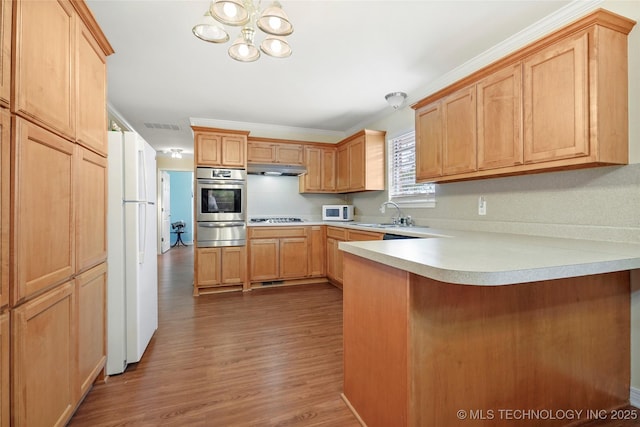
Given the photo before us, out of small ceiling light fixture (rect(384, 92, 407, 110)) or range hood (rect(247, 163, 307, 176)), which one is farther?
range hood (rect(247, 163, 307, 176))

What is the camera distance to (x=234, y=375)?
6.39 ft

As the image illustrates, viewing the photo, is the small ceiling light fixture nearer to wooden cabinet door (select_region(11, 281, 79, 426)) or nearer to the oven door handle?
the oven door handle

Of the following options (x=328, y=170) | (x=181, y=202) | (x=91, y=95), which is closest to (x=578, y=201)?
(x=91, y=95)

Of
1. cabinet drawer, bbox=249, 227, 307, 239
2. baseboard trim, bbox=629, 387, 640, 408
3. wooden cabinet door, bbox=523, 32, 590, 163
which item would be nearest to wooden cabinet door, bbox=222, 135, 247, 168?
cabinet drawer, bbox=249, 227, 307, 239

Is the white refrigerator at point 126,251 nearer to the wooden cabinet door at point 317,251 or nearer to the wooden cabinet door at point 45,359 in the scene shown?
the wooden cabinet door at point 45,359

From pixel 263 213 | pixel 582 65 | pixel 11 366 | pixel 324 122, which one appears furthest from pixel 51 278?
pixel 324 122

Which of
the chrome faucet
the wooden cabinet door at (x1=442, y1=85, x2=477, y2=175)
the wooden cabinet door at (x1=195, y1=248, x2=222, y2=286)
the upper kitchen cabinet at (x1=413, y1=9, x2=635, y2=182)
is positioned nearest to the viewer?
the upper kitchen cabinet at (x1=413, y1=9, x2=635, y2=182)

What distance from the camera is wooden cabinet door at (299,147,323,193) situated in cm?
473

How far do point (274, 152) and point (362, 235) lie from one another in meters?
2.01

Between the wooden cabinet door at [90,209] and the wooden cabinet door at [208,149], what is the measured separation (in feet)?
6.85

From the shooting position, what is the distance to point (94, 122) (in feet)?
5.82

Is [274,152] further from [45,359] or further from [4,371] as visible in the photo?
[4,371]

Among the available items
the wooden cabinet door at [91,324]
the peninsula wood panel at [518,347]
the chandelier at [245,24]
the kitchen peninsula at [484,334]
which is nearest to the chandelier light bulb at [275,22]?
the chandelier at [245,24]

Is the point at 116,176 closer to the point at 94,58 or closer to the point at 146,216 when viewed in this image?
the point at 146,216
